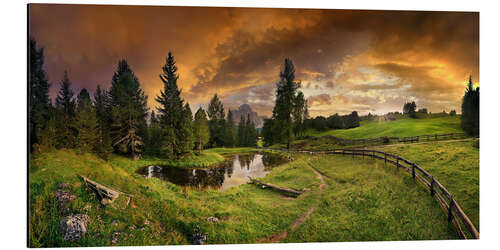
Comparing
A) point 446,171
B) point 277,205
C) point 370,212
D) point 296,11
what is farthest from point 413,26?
point 277,205

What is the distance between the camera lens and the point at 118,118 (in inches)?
197

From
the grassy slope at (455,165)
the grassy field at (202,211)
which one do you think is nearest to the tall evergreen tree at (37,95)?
the grassy field at (202,211)

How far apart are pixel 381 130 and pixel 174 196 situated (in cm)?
711

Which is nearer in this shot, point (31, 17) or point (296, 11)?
point (31, 17)

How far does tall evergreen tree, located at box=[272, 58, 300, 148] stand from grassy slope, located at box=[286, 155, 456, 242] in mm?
2540

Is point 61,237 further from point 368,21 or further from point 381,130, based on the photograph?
point 368,21

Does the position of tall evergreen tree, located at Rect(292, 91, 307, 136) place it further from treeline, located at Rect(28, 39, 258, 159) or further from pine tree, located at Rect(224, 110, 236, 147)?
pine tree, located at Rect(224, 110, 236, 147)

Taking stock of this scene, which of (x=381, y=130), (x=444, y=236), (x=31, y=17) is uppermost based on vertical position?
(x=31, y=17)

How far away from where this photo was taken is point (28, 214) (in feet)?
13.8

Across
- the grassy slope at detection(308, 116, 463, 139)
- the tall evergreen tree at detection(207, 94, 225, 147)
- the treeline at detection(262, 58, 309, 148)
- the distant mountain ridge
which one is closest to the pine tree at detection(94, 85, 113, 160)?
the tall evergreen tree at detection(207, 94, 225, 147)

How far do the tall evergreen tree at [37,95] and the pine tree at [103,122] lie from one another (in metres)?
1.01

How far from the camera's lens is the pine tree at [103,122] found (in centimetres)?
477

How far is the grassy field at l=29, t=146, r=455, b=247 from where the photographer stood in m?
4.14

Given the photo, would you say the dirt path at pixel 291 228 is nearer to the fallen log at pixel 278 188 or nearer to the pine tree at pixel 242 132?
the fallen log at pixel 278 188
